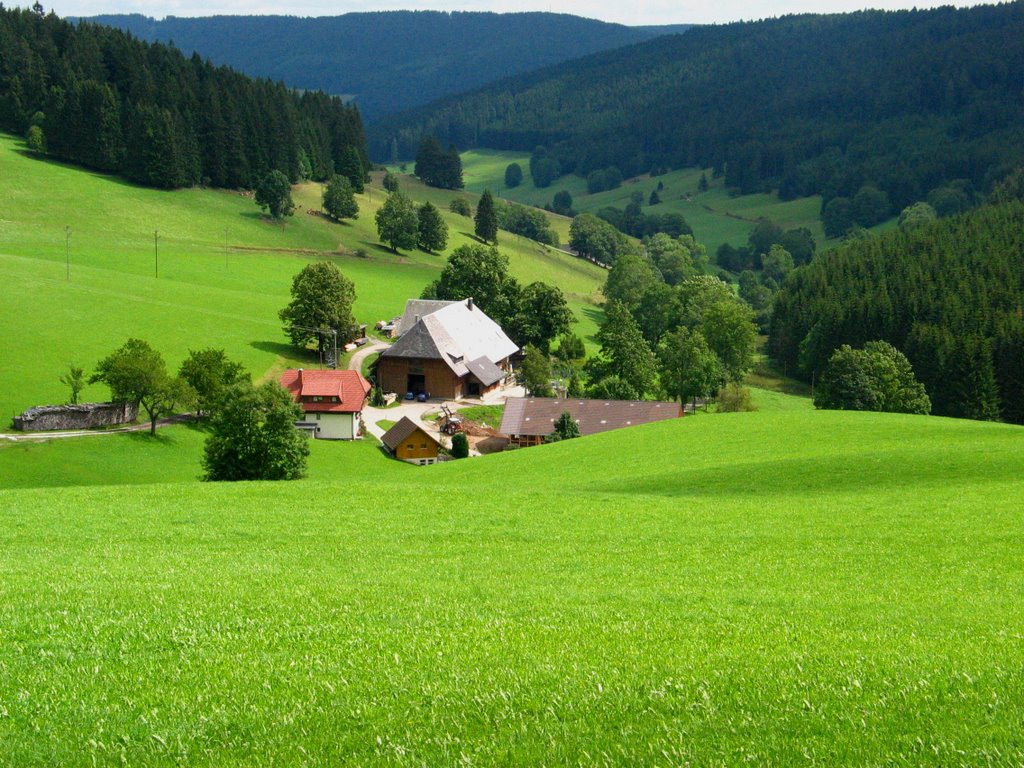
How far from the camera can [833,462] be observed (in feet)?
145

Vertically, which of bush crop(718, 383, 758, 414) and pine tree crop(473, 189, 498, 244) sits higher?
pine tree crop(473, 189, 498, 244)

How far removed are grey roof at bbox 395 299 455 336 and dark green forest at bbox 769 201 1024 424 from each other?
43343 millimetres

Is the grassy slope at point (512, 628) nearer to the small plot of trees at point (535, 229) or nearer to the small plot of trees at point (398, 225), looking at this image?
the small plot of trees at point (398, 225)

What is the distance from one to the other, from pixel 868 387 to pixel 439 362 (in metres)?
37.5

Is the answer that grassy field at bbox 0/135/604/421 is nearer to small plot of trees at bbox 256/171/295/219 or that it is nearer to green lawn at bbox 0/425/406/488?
small plot of trees at bbox 256/171/295/219

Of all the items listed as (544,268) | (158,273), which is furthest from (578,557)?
(544,268)

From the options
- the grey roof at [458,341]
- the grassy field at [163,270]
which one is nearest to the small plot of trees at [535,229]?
the grassy field at [163,270]

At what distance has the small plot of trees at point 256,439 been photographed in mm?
51406

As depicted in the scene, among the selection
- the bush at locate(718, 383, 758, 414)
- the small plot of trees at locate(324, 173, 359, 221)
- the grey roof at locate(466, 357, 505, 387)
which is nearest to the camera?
the bush at locate(718, 383, 758, 414)

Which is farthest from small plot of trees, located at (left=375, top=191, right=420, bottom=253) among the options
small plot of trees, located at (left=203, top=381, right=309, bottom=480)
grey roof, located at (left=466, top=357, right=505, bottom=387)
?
small plot of trees, located at (left=203, top=381, right=309, bottom=480)

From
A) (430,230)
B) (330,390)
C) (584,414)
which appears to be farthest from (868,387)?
(430,230)

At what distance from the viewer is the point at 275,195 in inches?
5768

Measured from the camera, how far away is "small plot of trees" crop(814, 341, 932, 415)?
8431cm

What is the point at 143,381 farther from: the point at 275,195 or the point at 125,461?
the point at 275,195
